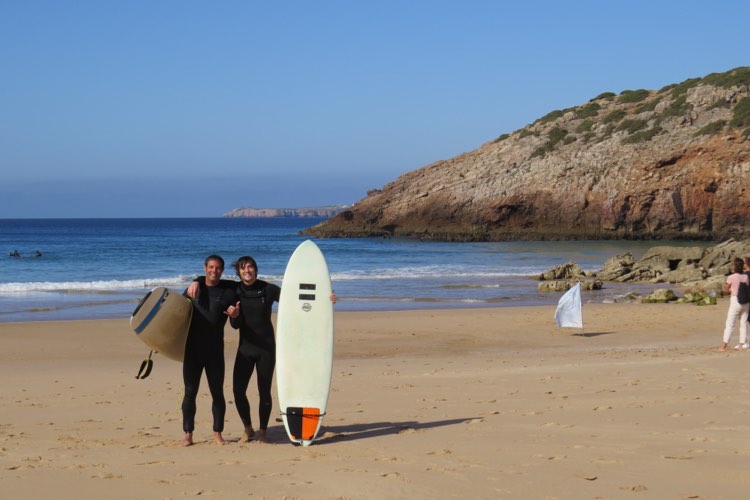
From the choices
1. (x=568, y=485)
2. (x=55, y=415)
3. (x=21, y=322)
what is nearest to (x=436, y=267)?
(x=21, y=322)

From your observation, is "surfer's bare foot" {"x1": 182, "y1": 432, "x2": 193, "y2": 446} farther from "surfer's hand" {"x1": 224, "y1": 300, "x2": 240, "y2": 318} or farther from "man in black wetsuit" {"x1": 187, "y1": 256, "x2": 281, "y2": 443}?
"surfer's hand" {"x1": 224, "y1": 300, "x2": 240, "y2": 318}

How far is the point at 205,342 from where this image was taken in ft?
20.6

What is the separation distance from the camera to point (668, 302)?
19344 millimetres

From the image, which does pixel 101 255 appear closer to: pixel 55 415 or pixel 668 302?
pixel 668 302

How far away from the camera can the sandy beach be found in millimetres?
5035

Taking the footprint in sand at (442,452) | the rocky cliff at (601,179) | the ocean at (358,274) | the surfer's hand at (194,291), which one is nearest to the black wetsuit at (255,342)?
the surfer's hand at (194,291)

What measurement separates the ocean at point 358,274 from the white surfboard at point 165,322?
484 inches

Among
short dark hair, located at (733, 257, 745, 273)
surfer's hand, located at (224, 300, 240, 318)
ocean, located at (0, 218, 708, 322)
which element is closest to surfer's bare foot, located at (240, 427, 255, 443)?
surfer's hand, located at (224, 300, 240, 318)

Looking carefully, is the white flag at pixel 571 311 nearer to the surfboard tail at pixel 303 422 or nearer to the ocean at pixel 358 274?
the ocean at pixel 358 274

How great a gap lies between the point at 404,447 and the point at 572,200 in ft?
169

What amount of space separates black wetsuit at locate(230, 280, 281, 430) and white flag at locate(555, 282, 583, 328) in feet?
29.7

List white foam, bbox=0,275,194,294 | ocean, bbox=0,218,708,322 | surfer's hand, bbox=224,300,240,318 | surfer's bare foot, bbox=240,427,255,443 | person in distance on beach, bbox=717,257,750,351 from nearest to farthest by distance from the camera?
surfer's hand, bbox=224,300,240,318
surfer's bare foot, bbox=240,427,255,443
person in distance on beach, bbox=717,257,750,351
ocean, bbox=0,218,708,322
white foam, bbox=0,275,194,294

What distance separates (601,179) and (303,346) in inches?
2017

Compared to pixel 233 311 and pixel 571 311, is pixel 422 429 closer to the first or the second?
pixel 233 311
